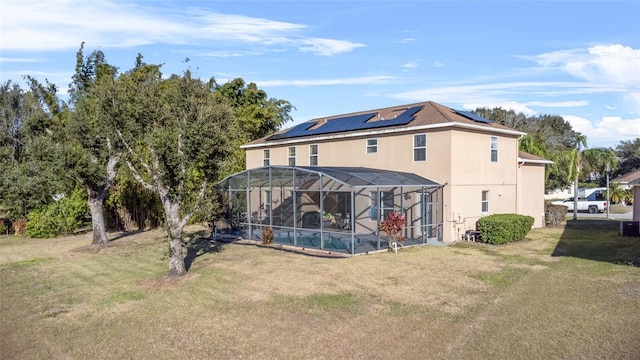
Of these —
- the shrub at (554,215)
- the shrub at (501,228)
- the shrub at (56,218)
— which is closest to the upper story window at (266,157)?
the shrub at (56,218)

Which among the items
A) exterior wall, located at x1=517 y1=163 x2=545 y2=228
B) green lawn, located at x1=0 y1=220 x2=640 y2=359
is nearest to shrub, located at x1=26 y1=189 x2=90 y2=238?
green lawn, located at x1=0 y1=220 x2=640 y2=359

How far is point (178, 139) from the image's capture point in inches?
471

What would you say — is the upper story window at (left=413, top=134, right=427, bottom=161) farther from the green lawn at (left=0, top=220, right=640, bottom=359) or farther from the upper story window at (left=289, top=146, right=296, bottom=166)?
the upper story window at (left=289, top=146, right=296, bottom=166)

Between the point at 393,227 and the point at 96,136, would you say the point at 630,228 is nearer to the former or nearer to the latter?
the point at 393,227

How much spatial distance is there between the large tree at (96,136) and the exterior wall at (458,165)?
10965mm

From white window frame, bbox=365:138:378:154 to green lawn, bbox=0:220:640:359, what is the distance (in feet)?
21.6

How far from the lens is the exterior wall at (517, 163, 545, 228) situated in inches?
893

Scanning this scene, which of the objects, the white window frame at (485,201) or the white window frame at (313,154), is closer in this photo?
the white window frame at (485,201)

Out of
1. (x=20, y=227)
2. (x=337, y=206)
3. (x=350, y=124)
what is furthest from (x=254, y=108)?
(x=20, y=227)

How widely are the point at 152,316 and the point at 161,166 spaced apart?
4.33 m

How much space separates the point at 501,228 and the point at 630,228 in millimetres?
6288

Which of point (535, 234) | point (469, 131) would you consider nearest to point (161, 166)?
point (469, 131)

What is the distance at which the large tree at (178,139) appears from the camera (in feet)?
38.9

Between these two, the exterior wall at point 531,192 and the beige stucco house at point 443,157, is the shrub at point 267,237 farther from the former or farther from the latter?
the exterior wall at point 531,192
